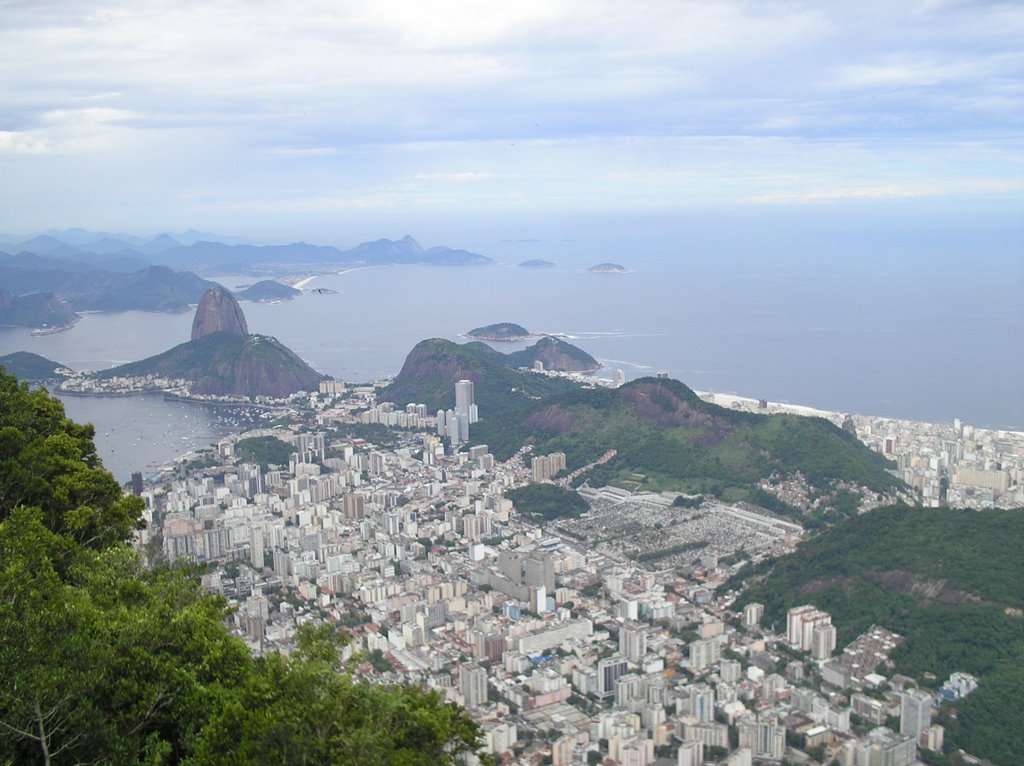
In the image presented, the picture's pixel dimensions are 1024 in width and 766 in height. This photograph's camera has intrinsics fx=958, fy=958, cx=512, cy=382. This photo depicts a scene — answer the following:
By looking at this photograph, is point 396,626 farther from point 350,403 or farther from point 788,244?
point 788,244

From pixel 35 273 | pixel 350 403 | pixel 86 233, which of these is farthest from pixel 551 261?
pixel 86 233

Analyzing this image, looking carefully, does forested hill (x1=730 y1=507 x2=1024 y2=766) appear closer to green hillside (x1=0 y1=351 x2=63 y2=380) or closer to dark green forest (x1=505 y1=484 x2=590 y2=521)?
dark green forest (x1=505 y1=484 x2=590 y2=521)

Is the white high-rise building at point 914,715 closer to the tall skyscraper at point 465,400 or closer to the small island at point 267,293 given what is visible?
the tall skyscraper at point 465,400

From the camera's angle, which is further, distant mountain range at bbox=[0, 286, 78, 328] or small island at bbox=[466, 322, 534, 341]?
distant mountain range at bbox=[0, 286, 78, 328]

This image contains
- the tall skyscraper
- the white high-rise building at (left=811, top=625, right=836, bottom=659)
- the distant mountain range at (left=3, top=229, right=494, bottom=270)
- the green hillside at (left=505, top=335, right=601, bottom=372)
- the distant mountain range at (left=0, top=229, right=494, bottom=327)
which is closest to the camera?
the white high-rise building at (left=811, top=625, right=836, bottom=659)

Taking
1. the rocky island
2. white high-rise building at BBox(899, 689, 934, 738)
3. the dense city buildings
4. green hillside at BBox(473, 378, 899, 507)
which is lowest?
the dense city buildings

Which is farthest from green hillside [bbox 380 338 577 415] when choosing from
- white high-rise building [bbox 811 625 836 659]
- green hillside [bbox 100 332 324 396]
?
white high-rise building [bbox 811 625 836 659]

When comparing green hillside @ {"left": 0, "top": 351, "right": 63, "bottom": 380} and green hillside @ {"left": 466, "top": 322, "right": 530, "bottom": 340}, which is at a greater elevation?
green hillside @ {"left": 466, "top": 322, "right": 530, "bottom": 340}

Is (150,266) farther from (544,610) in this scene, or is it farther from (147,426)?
(544,610)
